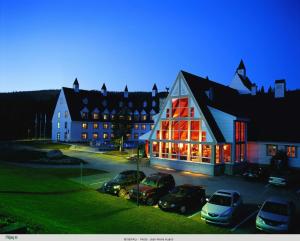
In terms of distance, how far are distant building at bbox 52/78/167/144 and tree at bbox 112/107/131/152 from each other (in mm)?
7826

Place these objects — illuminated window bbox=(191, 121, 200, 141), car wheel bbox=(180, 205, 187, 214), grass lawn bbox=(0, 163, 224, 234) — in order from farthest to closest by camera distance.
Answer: illuminated window bbox=(191, 121, 200, 141)
car wheel bbox=(180, 205, 187, 214)
grass lawn bbox=(0, 163, 224, 234)

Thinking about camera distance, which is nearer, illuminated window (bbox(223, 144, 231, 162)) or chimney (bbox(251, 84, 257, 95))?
illuminated window (bbox(223, 144, 231, 162))

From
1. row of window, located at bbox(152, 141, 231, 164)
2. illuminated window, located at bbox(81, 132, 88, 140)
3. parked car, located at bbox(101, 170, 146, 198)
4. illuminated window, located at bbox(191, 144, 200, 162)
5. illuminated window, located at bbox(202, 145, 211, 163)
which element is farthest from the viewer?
illuminated window, located at bbox(81, 132, 88, 140)

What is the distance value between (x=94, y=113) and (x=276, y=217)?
5144 centimetres

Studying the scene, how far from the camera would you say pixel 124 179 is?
1855 cm

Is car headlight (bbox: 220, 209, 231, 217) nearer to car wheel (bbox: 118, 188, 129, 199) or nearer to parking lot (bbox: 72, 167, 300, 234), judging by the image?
parking lot (bbox: 72, 167, 300, 234)

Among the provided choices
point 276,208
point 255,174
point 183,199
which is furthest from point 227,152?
point 276,208

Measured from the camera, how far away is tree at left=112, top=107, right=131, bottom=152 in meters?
42.4

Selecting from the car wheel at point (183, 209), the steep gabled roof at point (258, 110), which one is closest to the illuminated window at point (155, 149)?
the steep gabled roof at point (258, 110)

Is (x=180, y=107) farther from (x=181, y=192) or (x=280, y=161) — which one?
(x=181, y=192)

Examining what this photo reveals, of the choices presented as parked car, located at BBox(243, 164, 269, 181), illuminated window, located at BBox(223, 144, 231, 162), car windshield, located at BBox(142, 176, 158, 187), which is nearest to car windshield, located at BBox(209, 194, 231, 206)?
car windshield, located at BBox(142, 176, 158, 187)

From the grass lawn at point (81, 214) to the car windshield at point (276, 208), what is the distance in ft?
7.95

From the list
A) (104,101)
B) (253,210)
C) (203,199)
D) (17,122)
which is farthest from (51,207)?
(17,122)

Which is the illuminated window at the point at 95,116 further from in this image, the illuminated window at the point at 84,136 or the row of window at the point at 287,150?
the row of window at the point at 287,150
